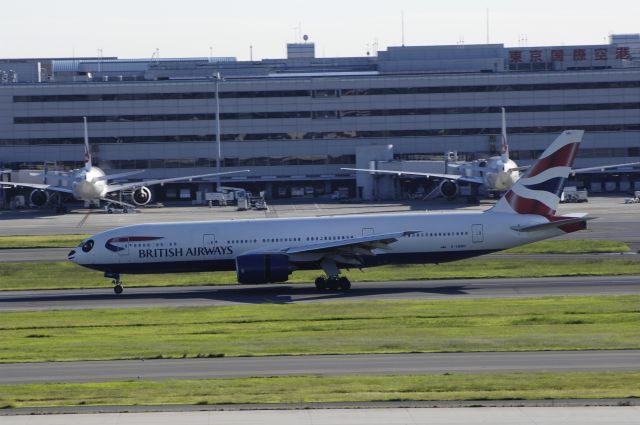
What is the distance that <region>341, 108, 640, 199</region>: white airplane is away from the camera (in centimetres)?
11531

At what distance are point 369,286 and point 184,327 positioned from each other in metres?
15.9

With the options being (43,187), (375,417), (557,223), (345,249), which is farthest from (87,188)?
(375,417)

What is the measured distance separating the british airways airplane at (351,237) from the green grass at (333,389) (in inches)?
974

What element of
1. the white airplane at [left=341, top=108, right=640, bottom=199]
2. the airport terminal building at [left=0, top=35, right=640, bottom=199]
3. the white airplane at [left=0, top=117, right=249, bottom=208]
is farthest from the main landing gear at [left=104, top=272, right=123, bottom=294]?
the airport terminal building at [left=0, top=35, right=640, bottom=199]

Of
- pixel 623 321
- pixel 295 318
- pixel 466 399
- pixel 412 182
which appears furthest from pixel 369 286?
pixel 412 182

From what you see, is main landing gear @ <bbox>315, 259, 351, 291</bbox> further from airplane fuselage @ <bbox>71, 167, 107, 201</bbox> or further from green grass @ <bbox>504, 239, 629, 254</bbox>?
airplane fuselage @ <bbox>71, 167, 107, 201</bbox>

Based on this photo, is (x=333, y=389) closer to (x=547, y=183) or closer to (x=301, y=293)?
(x=301, y=293)

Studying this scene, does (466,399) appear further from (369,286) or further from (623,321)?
(369,286)

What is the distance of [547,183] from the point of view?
60.8 metres

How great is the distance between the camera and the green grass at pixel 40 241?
8438 centimetres

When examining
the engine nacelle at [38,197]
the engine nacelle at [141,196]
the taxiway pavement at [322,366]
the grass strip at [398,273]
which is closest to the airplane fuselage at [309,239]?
the grass strip at [398,273]

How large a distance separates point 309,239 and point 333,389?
2764 cm

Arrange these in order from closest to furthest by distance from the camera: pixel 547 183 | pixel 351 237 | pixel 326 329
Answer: pixel 326 329 → pixel 351 237 → pixel 547 183

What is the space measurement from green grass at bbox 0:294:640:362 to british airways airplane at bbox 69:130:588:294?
6.10 meters
